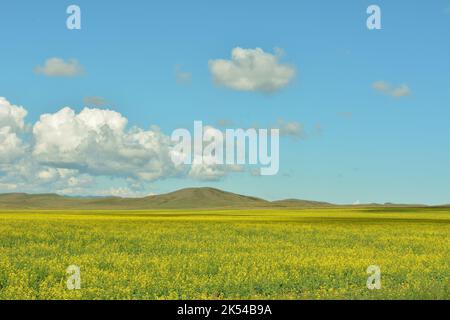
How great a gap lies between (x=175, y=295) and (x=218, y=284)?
2.28 metres

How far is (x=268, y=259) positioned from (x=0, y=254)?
1439 cm

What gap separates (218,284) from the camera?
19500 mm

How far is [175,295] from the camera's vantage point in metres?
17.7

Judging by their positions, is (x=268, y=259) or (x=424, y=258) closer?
(x=268, y=259)

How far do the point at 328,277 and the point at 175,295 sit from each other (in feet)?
24.6
